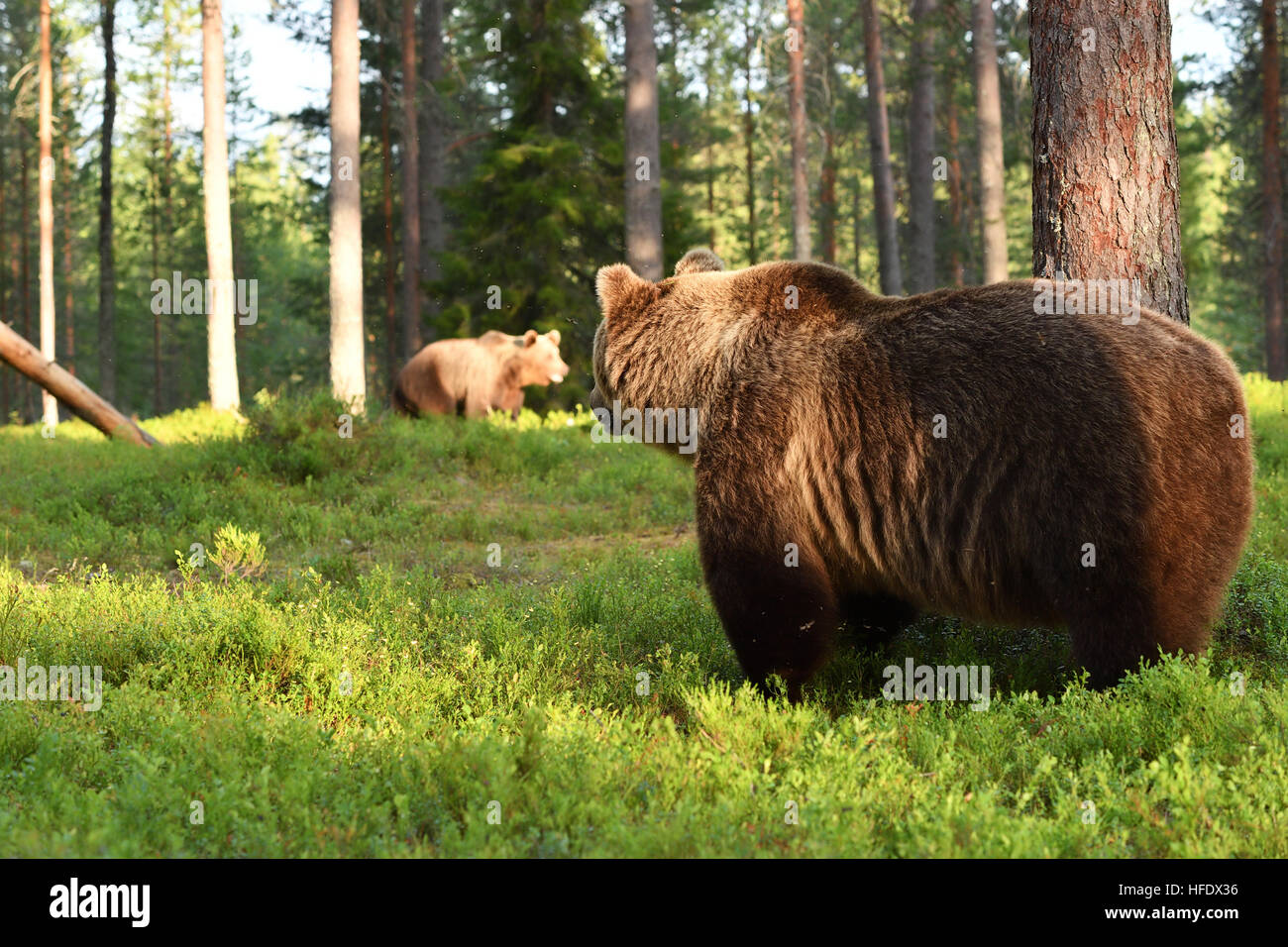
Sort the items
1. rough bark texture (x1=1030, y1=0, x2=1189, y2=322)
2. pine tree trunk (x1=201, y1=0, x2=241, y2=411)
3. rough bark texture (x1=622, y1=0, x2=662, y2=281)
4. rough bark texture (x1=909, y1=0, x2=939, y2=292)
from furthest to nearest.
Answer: rough bark texture (x1=909, y1=0, x2=939, y2=292), pine tree trunk (x1=201, y1=0, x2=241, y2=411), rough bark texture (x1=622, y1=0, x2=662, y2=281), rough bark texture (x1=1030, y1=0, x2=1189, y2=322)

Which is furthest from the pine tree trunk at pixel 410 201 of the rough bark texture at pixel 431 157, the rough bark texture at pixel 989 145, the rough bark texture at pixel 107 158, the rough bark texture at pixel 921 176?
the rough bark texture at pixel 989 145

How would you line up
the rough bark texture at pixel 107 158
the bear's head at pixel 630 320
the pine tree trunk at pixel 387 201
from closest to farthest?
the bear's head at pixel 630 320, the pine tree trunk at pixel 387 201, the rough bark texture at pixel 107 158

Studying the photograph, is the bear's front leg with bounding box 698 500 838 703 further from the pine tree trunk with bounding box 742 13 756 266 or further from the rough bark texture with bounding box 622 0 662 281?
the pine tree trunk with bounding box 742 13 756 266

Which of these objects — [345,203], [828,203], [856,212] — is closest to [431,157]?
[345,203]

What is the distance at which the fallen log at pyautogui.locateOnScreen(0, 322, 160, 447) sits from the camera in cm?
1051

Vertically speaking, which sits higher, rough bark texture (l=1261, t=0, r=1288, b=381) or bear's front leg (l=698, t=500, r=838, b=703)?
rough bark texture (l=1261, t=0, r=1288, b=381)

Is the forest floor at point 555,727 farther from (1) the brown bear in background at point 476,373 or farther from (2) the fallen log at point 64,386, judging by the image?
(1) the brown bear in background at point 476,373

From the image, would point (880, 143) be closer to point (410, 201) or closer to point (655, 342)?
point (410, 201)

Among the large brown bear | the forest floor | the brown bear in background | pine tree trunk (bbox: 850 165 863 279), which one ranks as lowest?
the forest floor

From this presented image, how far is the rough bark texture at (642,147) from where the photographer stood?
50.0 feet

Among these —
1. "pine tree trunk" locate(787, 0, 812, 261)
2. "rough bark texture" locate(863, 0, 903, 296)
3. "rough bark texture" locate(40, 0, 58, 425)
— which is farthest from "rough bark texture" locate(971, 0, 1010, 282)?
"rough bark texture" locate(40, 0, 58, 425)

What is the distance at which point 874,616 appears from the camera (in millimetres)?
5297

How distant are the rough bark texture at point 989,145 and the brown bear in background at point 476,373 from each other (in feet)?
25.7

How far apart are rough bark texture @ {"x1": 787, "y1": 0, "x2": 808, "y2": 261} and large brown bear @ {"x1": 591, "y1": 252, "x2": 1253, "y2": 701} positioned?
17183 millimetres
